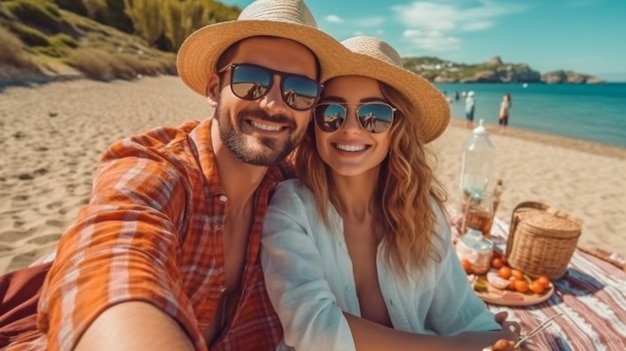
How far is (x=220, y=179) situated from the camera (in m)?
1.83

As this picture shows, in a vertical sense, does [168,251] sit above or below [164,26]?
below

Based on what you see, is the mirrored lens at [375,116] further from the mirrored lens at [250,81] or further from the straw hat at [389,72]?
the mirrored lens at [250,81]

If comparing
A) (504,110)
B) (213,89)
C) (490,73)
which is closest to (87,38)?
(504,110)

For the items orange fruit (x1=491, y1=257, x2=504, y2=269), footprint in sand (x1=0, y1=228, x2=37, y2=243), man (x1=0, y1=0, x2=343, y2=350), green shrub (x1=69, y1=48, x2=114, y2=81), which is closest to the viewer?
man (x1=0, y1=0, x2=343, y2=350)

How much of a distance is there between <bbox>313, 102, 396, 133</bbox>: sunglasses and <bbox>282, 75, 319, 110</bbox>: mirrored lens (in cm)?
10

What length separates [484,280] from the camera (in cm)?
276

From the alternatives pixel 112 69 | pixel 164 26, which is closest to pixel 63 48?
pixel 112 69

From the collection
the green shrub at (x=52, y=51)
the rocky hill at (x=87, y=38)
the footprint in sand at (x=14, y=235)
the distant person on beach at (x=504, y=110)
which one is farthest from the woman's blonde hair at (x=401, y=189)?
the green shrub at (x=52, y=51)

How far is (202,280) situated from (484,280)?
2.00m

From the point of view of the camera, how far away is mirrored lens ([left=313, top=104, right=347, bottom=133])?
6.10 ft

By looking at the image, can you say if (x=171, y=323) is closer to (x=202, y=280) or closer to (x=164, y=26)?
(x=202, y=280)

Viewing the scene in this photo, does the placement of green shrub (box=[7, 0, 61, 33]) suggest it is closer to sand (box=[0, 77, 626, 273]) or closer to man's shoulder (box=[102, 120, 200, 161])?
sand (box=[0, 77, 626, 273])

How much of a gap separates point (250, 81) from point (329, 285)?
1005 mm

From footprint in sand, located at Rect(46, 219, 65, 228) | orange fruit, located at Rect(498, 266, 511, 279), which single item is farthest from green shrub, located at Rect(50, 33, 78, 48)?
orange fruit, located at Rect(498, 266, 511, 279)
